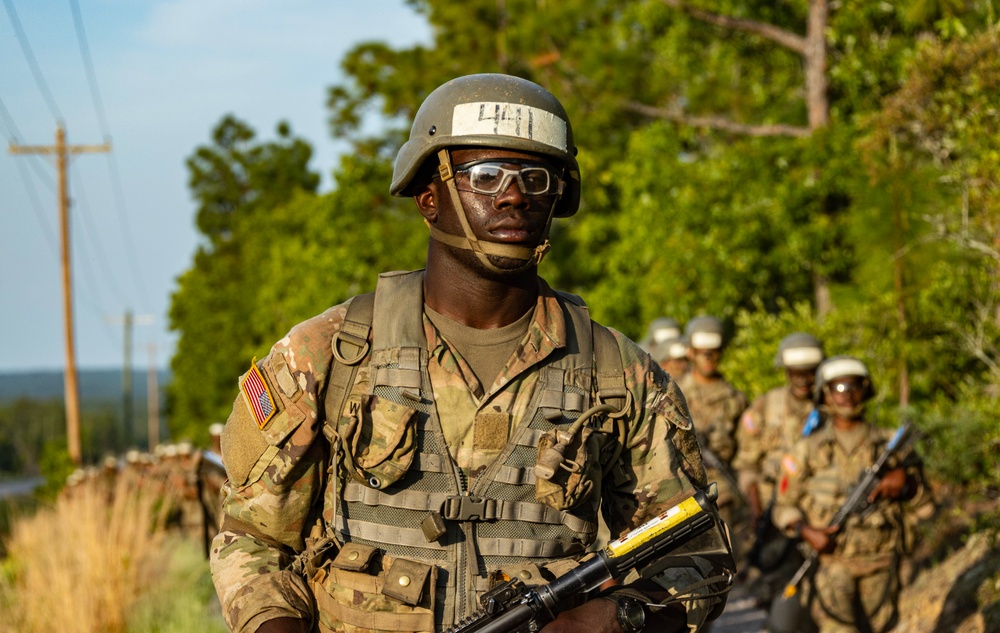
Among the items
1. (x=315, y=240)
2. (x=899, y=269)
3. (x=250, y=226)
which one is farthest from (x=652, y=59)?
(x=250, y=226)

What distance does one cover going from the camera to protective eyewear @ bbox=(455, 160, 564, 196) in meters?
3.23

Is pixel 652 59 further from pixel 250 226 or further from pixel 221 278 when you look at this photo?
pixel 221 278

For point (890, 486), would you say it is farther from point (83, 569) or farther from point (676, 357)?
point (83, 569)

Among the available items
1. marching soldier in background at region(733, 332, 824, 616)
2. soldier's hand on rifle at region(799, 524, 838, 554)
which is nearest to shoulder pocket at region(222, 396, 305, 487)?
soldier's hand on rifle at region(799, 524, 838, 554)

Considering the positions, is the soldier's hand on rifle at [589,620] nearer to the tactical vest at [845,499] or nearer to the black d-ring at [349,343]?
the black d-ring at [349,343]

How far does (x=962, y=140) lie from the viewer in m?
10.1


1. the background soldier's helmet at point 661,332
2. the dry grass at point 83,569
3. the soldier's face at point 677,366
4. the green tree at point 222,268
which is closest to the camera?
the dry grass at point 83,569

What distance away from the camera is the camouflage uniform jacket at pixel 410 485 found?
3105 millimetres

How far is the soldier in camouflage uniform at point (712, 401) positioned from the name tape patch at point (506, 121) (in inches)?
277

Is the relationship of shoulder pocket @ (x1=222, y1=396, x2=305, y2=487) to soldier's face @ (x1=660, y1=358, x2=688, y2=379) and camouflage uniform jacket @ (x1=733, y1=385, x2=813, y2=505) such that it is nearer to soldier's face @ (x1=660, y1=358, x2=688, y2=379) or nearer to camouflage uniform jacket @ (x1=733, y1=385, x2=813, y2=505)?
camouflage uniform jacket @ (x1=733, y1=385, x2=813, y2=505)

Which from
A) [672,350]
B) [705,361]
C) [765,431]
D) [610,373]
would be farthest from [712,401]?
[610,373]

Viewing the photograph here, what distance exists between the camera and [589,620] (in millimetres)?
3010

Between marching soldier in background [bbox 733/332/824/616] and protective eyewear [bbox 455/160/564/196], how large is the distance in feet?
17.6

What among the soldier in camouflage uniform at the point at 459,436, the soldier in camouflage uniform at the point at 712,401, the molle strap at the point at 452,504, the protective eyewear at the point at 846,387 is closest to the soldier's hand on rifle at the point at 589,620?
the soldier in camouflage uniform at the point at 459,436
